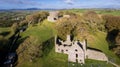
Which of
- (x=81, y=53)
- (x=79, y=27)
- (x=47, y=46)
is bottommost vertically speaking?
(x=47, y=46)

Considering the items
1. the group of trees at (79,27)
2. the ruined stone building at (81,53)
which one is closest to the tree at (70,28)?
the group of trees at (79,27)

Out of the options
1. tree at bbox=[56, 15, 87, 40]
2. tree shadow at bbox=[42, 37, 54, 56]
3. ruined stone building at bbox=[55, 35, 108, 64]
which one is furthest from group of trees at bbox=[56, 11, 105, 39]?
ruined stone building at bbox=[55, 35, 108, 64]

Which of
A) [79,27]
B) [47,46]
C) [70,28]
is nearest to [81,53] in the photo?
[47,46]

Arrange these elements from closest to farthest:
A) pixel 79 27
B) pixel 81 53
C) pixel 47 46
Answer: pixel 81 53 → pixel 47 46 → pixel 79 27

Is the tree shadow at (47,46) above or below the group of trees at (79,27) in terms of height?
below

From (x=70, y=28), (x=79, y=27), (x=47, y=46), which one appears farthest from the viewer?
(x=79, y=27)

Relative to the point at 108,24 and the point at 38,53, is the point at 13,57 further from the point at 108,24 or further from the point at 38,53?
the point at 108,24

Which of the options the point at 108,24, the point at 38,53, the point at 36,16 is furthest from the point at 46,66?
the point at 36,16

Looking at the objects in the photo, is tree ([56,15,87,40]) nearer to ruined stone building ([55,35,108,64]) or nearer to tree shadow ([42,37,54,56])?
tree shadow ([42,37,54,56])

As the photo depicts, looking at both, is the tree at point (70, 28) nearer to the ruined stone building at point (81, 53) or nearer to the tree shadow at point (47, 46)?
the tree shadow at point (47, 46)

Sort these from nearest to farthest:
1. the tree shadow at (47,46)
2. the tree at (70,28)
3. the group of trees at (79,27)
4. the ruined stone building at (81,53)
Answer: the ruined stone building at (81,53), the tree shadow at (47,46), the tree at (70,28), the group of trees at (79,27)

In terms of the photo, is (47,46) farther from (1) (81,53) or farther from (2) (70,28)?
(2) (70,28)
